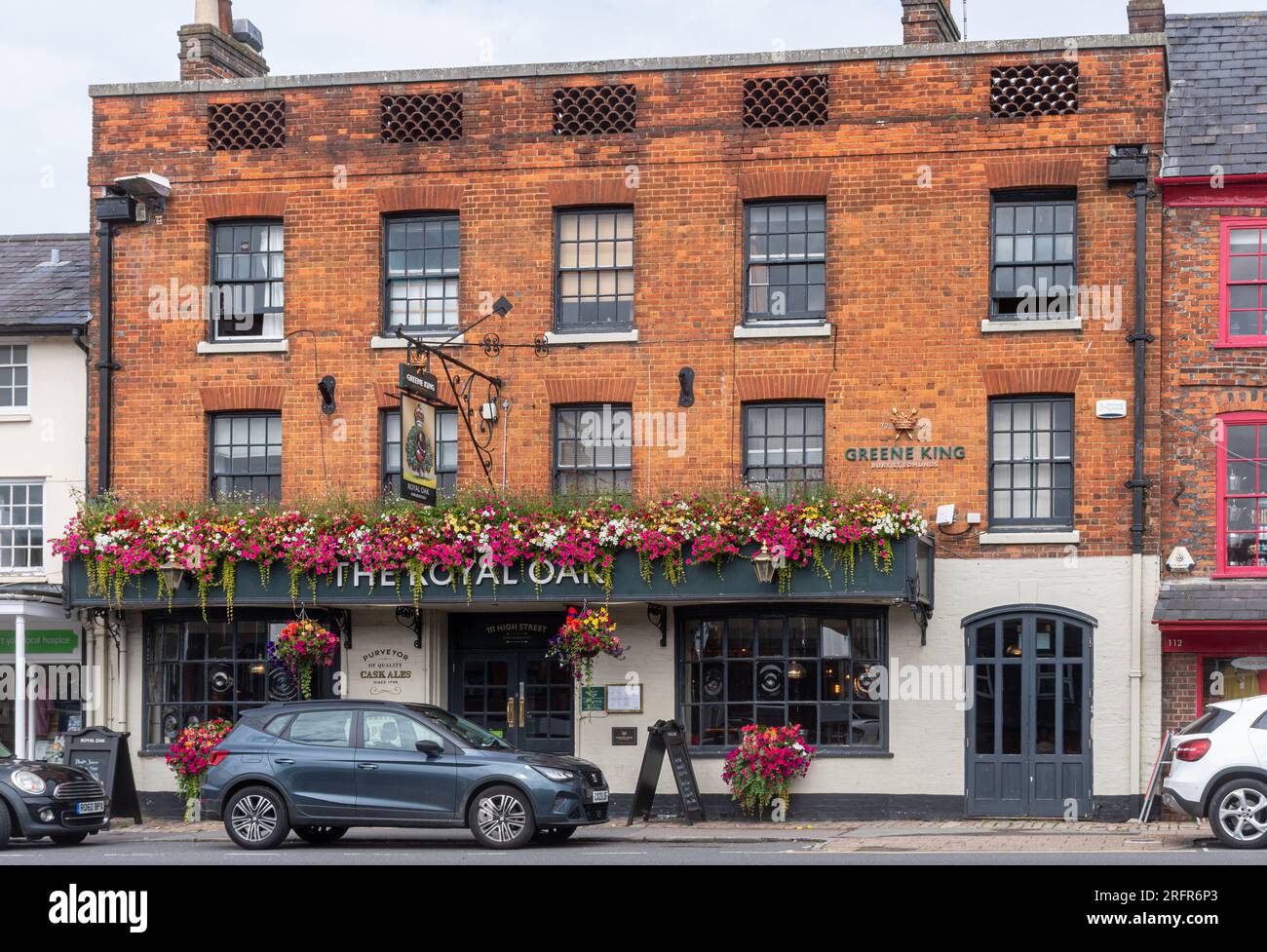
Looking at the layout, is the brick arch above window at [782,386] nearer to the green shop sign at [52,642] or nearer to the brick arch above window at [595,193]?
the brick arch above window at [595,193]

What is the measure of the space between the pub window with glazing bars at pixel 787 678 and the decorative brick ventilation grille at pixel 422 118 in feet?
24.0

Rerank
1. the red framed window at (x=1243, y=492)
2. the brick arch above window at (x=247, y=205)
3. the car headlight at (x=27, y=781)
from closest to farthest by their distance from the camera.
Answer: the car headlight at (x=27, y=781) < the red framed window at (x=1243, y=492) < the brick arch above window at (x=247, y=205)

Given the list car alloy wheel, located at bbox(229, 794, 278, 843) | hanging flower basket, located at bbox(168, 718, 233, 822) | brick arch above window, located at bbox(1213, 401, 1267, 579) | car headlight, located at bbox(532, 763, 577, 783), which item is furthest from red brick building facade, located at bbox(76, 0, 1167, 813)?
car alloy wheel, located at bbox(229, 794, 278, 843)

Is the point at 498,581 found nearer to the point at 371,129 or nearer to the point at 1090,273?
the point at 371,129

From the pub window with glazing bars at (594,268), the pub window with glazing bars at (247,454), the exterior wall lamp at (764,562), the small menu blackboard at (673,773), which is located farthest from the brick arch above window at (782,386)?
the pub window with glazing bars at (247,454)

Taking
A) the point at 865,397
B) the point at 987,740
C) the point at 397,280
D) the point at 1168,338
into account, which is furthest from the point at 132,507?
the point at 1168,338

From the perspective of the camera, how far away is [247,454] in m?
25.8

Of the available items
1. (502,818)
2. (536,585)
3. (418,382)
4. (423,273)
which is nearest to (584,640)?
(536,585)

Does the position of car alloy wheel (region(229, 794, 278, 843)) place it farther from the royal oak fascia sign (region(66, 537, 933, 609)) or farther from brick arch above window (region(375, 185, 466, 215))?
brick arch above window (region(375, 185, 466, 215))

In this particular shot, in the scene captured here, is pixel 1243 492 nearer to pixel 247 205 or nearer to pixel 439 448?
pixel 439 448

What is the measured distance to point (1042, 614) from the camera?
928 inches

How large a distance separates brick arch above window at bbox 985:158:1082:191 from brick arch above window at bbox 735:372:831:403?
3250mm

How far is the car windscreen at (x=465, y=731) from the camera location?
19.9m

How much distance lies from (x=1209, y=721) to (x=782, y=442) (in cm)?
718
